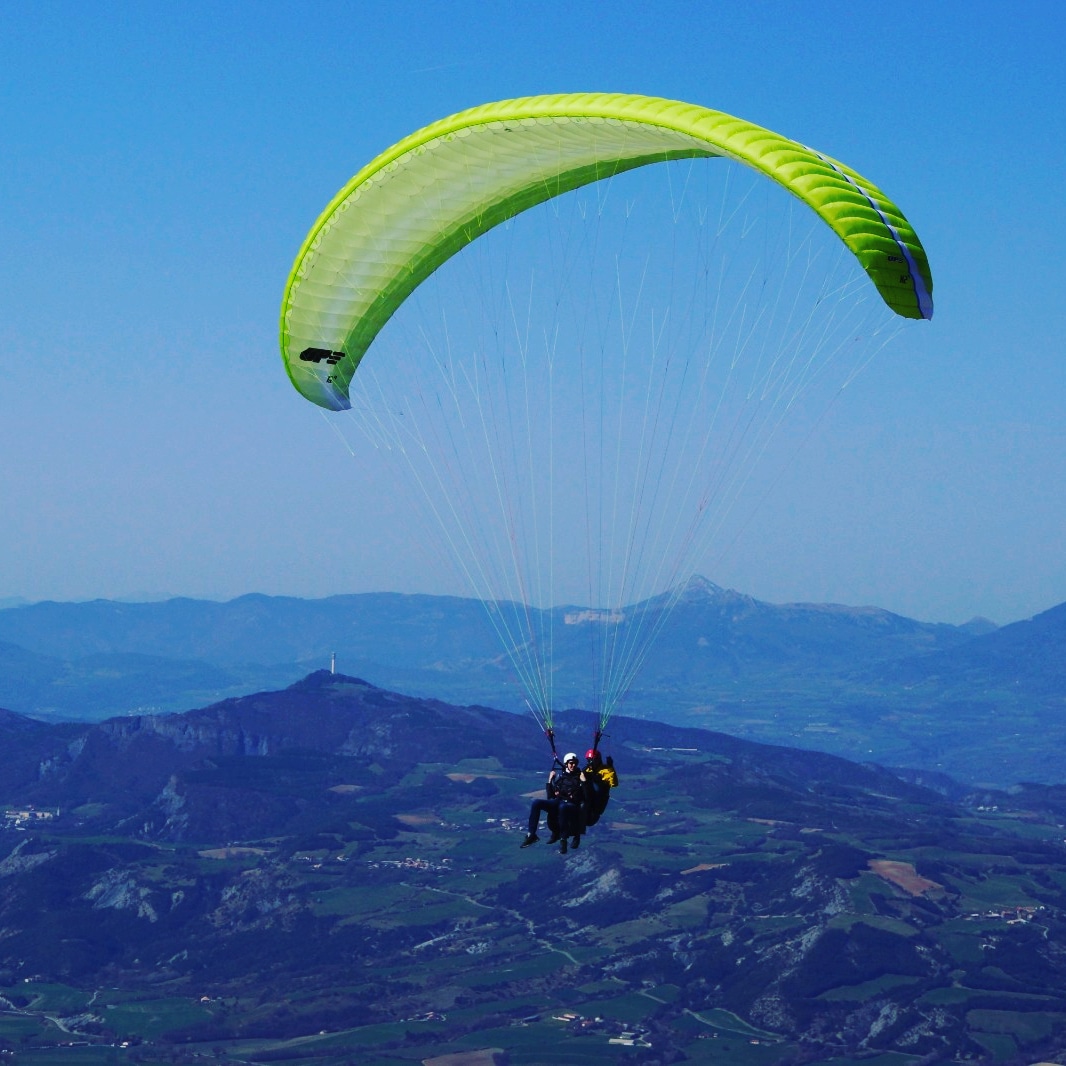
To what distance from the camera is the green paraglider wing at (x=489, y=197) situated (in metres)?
35.0

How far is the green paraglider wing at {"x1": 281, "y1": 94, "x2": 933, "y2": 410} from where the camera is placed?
35.0 metres

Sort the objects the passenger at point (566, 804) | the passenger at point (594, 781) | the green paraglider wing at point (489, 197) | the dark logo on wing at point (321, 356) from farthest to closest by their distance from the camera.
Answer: the dark logo on wing at point (321, 356) < the passenger at point (594, 781) < the passenger at point (566, 804) < the green paraglider wing at point (489, 197)

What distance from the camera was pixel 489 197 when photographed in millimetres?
46812

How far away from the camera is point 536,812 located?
42.8 m

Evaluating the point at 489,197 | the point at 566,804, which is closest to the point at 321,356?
the point at 489,197

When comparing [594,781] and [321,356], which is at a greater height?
[321,356]

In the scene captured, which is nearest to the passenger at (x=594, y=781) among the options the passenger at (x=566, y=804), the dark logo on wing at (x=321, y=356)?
the passenger at (x=566, y=804)

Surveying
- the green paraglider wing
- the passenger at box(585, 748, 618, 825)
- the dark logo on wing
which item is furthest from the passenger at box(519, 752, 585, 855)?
the dark logo on wing

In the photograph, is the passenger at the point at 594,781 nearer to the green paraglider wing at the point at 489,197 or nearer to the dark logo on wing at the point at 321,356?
the green paraglider wing at the point at 489,197

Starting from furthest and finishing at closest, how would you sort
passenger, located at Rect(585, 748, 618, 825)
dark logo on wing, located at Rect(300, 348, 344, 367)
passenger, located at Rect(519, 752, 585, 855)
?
dark logo on wing, located at Rect(300, 348, 344, 367) → passenger, located at Rect(585, 748, 618, 825) → passenger, located at Rect(519, 752, 585, 855)

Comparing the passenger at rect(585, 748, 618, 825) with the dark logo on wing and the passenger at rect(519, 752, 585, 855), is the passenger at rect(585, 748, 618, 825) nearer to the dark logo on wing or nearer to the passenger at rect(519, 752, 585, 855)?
the passenger at rect(519, 752, 585, 855)

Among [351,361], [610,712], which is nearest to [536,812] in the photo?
[610,712]

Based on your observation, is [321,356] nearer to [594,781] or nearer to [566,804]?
[594,781]

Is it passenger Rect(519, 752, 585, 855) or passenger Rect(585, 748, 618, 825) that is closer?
passenger Rect(519, 752, 585, 855)
